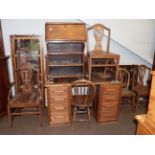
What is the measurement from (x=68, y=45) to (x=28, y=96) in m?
1.11

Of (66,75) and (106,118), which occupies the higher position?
(66,75)

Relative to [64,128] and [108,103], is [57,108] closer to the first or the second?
[64,128]

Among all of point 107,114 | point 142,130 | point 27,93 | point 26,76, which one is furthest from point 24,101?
point 142,130

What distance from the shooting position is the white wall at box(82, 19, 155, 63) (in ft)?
10.3

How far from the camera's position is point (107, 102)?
263cm

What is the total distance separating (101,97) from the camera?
259cm

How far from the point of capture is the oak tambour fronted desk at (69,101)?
249cm

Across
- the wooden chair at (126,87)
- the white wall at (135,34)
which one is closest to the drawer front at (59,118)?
the wooden chair at (126,87)

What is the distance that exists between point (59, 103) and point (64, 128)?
42 centimetres

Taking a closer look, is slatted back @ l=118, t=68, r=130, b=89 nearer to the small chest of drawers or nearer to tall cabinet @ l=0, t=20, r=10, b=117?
the small chest of drawers


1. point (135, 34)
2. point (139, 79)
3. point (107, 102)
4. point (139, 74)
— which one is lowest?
point (107, 102)

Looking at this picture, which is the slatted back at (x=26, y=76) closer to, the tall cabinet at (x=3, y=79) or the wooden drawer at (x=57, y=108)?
the tall cabinet at (x=3, y=79)

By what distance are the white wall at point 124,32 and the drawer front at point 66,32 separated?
518 millimetres
